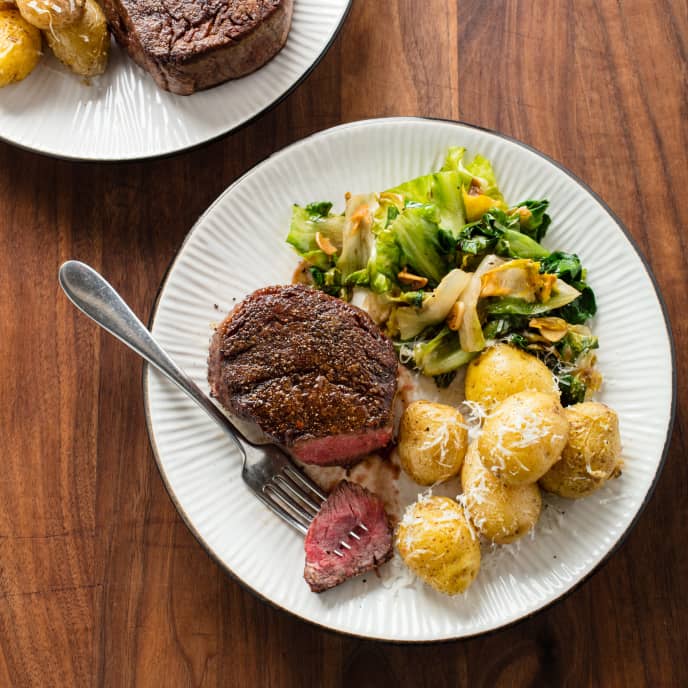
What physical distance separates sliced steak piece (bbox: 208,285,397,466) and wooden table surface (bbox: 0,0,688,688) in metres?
0.56

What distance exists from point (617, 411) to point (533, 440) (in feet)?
1.70

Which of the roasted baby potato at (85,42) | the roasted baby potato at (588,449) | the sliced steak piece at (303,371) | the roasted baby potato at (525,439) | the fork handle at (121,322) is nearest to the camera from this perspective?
the roasted baby potato at (525,439)

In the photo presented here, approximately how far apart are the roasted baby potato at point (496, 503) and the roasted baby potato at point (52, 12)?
1.89 m

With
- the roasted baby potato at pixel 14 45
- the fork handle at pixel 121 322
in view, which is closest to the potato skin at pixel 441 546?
the fork handle at pixel 121 322

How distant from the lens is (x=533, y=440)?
2049 mm

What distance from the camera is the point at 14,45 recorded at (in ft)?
8.25

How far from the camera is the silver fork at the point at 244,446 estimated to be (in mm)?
2395

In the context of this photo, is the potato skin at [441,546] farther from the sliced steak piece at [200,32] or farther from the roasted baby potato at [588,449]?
the sliced steak piece at [200,32]

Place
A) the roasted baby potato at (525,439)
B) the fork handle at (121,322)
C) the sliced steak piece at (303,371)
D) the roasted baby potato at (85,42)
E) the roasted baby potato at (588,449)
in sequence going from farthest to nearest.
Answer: the roasted baby potato at (85,42) < the fork handle at (121,322) < the sliced steak piece at (303,371) < the roasted baby potato at (588,449) < the roasted baby potato at (525,439)

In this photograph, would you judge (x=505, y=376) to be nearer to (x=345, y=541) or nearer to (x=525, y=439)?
(x=525, y=439)

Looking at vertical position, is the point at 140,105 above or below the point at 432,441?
above

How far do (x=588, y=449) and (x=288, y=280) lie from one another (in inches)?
43.3

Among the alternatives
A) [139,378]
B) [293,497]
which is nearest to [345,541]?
[293,497]

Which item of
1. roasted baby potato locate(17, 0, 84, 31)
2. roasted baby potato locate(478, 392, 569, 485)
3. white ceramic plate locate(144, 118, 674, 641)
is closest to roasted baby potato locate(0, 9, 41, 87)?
roasted baby potato locate(17, 0, 84, 31)
